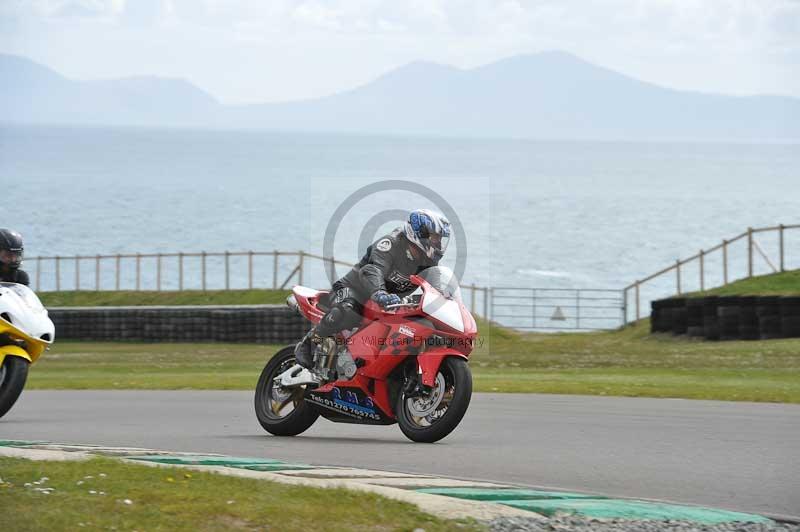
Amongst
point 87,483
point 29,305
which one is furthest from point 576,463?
point 29,305

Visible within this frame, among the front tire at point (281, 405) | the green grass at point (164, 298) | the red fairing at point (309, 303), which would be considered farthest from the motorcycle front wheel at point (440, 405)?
the green grass at point (164, 298)

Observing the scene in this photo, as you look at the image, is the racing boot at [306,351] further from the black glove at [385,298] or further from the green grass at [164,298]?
the green grass at [164,298]

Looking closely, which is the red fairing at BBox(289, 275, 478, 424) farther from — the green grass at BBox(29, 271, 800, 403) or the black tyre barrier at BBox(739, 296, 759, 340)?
the black tyre barrier at BBox(739, 296, 759, 340)

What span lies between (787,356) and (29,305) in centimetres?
1720

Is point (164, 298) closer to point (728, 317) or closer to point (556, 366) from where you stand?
point (728, 317)

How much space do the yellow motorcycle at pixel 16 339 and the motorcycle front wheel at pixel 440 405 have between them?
3434 mm

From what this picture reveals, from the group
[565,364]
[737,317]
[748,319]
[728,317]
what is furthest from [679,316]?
[565,364]

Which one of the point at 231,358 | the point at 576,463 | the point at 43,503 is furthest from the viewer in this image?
the point at 231,358

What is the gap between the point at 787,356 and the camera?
25.6m

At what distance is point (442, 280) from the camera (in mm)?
10758

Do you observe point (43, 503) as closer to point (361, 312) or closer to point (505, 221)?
point (361, 312)

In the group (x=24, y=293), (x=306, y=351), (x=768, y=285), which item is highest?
(x=768, y=285)

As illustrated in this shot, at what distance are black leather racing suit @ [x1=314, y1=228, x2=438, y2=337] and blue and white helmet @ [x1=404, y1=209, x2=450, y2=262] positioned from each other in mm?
102

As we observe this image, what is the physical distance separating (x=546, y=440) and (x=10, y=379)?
15.7 ft
